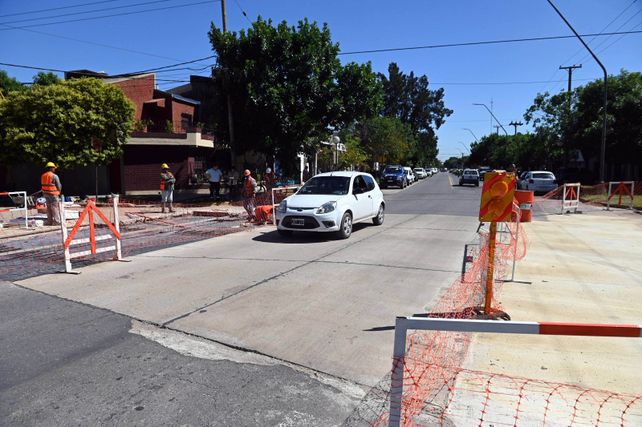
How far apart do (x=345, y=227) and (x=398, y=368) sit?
28.3ft

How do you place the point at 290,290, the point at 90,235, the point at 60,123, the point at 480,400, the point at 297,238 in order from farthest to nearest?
the point at 60,123 → the point at 297,238 → the point at 90,235 → the point at 290,290 → the point at 480,400

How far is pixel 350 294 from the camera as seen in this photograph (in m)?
6.38

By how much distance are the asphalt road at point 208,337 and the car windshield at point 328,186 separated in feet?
9.94

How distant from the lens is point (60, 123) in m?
18.4

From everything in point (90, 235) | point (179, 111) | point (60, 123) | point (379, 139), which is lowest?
point (90, 235)

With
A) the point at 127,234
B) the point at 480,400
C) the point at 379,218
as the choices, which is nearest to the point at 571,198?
the point at 379,218

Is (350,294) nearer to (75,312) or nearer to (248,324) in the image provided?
(248,324)

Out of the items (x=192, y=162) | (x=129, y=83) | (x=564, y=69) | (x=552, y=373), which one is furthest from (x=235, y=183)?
(x=564, y=69)

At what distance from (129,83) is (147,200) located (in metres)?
10.8

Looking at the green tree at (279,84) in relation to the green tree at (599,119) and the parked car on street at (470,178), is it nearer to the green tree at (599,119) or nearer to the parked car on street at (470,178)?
the green tree at (599,119)

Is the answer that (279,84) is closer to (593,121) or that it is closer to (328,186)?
(328,186)

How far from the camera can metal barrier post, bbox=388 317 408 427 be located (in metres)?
2.49

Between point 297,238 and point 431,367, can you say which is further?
point 297,238

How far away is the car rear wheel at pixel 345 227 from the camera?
1100cm
